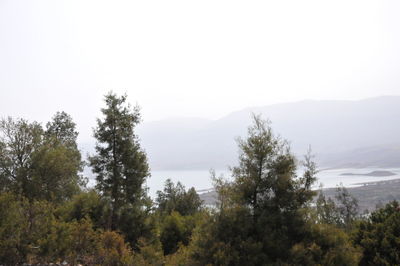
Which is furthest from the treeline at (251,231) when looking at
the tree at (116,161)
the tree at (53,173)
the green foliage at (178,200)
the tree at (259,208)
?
the green foliage at (178,200)

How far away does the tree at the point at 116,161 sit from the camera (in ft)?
67.8

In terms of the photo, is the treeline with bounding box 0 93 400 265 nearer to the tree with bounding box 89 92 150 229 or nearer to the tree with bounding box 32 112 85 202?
the tree with bounding box 89 92 150 229

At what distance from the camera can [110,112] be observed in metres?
20.8

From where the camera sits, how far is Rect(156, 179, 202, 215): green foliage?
41.7 metres

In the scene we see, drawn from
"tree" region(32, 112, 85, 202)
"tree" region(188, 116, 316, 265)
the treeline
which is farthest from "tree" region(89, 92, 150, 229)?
"tree" region(188, 116, 316, 265)

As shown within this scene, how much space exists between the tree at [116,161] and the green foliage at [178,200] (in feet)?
57.1

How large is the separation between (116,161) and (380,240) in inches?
557

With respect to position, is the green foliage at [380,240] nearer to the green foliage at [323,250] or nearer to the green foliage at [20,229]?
the green foliage at [323,250]

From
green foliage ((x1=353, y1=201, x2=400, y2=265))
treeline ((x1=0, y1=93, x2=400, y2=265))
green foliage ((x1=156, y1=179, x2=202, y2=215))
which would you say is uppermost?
treeline ((x1=0, y1=93, x2=400, y2=265))

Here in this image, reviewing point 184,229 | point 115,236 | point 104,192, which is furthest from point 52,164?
point 115,236

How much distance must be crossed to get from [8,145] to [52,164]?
3374mm

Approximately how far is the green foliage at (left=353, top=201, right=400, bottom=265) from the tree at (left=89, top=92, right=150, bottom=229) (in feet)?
41.1

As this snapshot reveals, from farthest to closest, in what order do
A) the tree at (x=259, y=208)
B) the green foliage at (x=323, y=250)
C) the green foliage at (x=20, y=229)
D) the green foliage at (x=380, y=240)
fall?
the green foliage at (x=380, y=240)
the green foliage at (x=20, y=229)
the tree at (x=259, y=208)
the green foliage at (x=323, y=250)

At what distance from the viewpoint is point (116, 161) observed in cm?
2078
